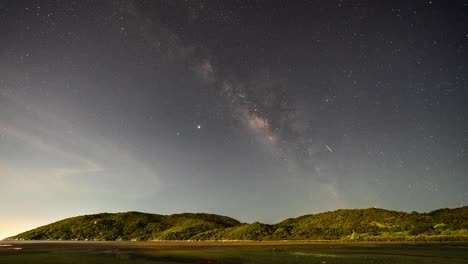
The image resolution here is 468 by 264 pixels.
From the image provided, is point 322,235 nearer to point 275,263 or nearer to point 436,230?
point 436,230

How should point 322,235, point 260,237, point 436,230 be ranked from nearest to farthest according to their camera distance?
point 436,230
point 322,235
point 260,237

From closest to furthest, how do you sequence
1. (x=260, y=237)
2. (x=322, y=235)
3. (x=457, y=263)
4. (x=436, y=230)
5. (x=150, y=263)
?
(x=457, y=263) → (x=150, y=263) → (x=436, y=230) → (x=322, y=235) → (x=260, y=237)

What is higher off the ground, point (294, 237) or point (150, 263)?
point (294, 237)

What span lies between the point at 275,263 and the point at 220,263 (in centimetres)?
474

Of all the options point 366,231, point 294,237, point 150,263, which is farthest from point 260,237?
point 150,263

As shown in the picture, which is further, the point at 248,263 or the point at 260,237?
the point at 260,237

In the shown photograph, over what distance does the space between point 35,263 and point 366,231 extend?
16907 cm

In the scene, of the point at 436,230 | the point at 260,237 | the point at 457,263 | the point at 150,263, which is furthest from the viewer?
the point at 260,237

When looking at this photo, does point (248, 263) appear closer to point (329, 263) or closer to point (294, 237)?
point (329, 263)

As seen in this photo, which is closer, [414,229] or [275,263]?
[275,263]

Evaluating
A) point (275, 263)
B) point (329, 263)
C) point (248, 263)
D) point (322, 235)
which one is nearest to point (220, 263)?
point (248, 263)

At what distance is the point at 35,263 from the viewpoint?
125 feet

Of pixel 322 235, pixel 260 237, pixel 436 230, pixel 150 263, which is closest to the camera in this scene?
pixel 150 263

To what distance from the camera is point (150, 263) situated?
37062 mm
